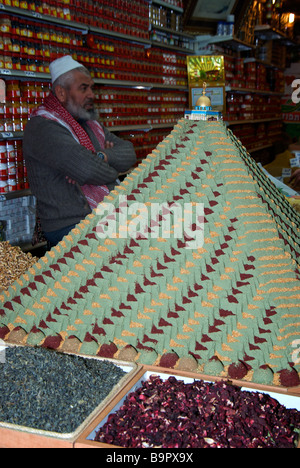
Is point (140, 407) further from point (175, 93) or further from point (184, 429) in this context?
point (175, 93)

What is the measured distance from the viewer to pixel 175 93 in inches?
239

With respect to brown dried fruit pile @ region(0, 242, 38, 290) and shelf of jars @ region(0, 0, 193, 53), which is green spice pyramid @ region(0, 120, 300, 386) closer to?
brown dried fruit pile @ region(0, 242, 38, 290)

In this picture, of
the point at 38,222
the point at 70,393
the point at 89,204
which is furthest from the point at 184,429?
the point at 38,222

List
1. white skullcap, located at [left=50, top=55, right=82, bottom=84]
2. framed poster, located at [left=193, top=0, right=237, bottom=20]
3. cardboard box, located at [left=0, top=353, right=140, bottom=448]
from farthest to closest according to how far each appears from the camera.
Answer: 1. framed poster, located at [left=193, top=0, right=237, bottom=20]
2. white skullcap, located at [left=50, top=55, right=82, bottom=84]
3. cardboard box, located at [left=0, top=353, right=140, bottom=448]

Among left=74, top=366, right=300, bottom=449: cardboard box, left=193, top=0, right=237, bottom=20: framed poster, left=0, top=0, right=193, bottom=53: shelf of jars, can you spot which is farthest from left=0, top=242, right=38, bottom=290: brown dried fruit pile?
left=193, top=0, right=237, bottom=20: framed poster

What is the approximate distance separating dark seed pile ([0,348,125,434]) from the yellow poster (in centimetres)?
520

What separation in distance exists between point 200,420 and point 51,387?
1.02 feet

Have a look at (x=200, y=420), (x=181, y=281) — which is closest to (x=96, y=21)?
(x=181, y=281)

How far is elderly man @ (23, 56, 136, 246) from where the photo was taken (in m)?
2.07

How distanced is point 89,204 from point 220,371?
1331 mm

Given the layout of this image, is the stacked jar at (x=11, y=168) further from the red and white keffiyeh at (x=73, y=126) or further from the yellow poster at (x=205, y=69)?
the yellow poster at (x=205, y=69)

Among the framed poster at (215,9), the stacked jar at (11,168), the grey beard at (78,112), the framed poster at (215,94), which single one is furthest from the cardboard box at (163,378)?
the framed poster at (215,9)

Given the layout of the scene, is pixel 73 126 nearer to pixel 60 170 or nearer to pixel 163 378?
pixel 60 170

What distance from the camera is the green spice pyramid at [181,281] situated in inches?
40.8
